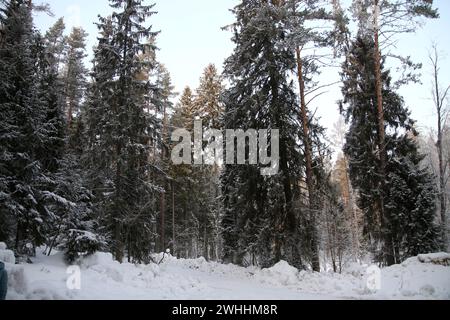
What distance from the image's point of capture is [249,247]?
14.3 meters

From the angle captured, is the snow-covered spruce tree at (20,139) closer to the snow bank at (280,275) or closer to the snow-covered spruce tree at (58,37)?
the snow bank at (280,275)

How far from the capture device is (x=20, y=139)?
11047mm

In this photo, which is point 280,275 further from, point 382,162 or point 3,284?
point 3,284

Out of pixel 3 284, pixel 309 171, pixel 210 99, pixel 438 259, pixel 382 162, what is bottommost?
pixel 438 259

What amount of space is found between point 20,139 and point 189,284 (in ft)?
25.4

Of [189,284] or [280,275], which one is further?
[280,275]

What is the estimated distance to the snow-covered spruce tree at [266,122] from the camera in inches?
553

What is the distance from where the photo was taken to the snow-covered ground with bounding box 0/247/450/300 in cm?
623

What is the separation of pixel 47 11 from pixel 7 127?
294 inches

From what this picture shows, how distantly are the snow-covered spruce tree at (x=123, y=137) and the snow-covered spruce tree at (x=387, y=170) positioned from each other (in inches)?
421

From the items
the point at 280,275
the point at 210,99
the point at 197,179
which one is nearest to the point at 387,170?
the point at 280,275

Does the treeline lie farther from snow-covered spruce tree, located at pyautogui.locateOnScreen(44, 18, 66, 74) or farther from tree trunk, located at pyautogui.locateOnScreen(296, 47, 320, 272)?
snow-covered spruce tree, located at pyautogui.locateOnScreen(44, 18, 66, 74)

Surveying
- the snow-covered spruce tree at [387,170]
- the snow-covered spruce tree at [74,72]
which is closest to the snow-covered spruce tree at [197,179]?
the snow-covered spruce tree at [74,72]
